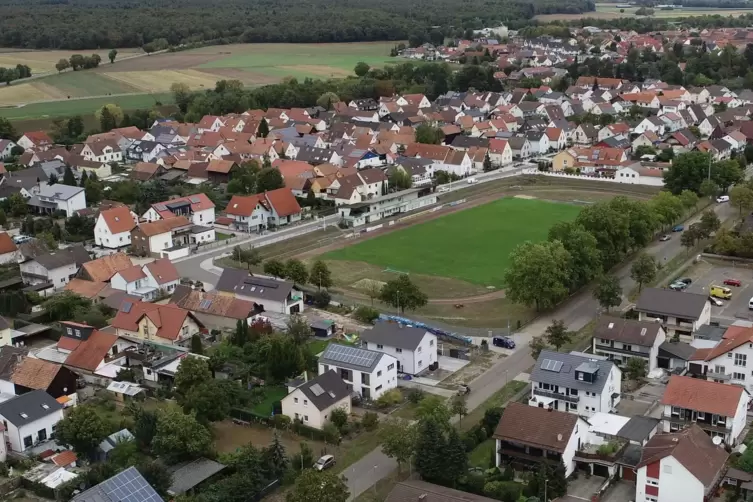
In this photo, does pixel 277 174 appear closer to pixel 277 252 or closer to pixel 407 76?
pixel 277 252

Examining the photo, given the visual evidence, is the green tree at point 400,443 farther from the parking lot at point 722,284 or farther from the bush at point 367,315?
the parking lot at point 722,284

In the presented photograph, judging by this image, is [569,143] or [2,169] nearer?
[2,169]

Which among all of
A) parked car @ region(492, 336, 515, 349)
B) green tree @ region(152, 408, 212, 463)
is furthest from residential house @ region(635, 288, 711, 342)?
green tree @ region(152, 408, 212, 463)

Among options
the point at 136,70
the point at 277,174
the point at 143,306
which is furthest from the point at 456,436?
the point at 136,70

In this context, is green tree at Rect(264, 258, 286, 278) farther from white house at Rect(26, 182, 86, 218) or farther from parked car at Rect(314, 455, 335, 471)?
white house at Rect(26, 182, 86, 218)

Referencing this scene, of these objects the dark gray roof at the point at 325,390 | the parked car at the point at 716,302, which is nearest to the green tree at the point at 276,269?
the dark gray roof at the point at 325,390

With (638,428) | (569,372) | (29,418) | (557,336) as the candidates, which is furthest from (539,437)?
(29,418)
